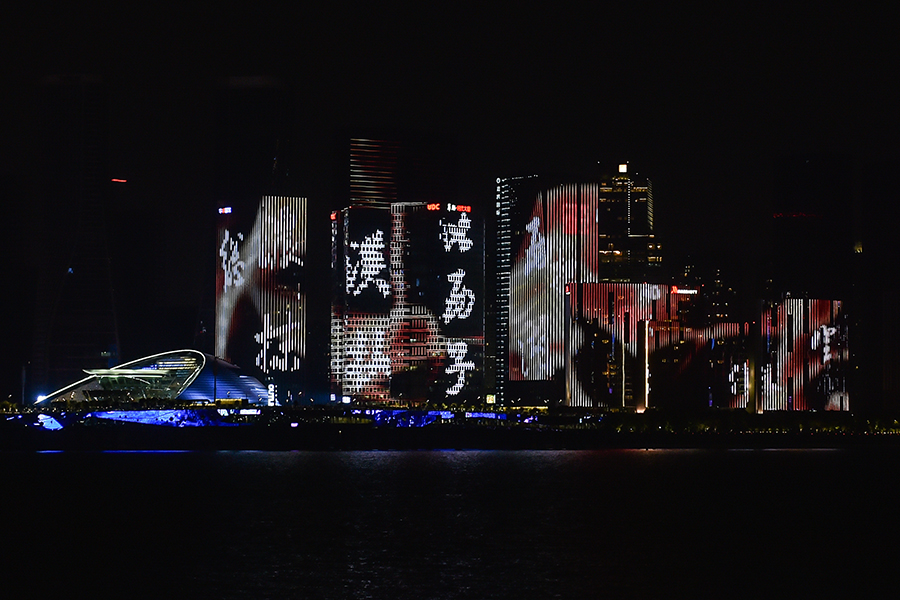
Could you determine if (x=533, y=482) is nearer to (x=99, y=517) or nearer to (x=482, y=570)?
(x=99, y=517)

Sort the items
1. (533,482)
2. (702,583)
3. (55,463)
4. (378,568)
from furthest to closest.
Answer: (55,463) → (533,482) → (378,568) → (702,583)

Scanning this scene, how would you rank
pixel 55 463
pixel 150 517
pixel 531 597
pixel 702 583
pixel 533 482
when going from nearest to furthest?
pixel 531 597
pixel 702 583
pixel 150 517
pixel 533 482
pixel 55 463

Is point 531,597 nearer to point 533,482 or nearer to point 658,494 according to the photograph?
point 658,494

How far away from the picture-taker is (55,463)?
637 feet

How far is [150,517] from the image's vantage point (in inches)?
4402

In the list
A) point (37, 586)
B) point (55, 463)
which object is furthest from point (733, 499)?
point (55, 463)

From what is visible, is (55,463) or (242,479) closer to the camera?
(242,479)

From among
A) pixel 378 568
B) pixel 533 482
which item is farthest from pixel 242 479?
pixel 378 568

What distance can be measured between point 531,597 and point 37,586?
28561 millimetres

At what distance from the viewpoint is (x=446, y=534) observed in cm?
9994

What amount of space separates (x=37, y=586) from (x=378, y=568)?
20.7 metres

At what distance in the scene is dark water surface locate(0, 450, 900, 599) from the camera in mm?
76562

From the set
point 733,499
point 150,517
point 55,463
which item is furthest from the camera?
point 55,463

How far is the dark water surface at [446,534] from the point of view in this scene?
3014 inches
